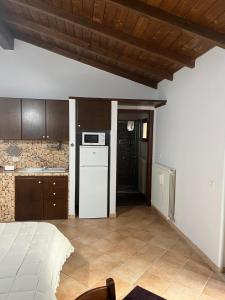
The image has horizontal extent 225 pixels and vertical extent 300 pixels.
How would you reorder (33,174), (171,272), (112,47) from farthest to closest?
(33,174)
(112,47)
(171,272)

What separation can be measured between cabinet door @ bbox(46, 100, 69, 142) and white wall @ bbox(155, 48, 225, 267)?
1.92 meters

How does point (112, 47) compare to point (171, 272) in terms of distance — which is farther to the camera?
point (112, 47)

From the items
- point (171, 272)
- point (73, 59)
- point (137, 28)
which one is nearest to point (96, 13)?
point (137, 28)

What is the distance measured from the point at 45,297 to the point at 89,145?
305 centimetres

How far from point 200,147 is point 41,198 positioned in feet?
9.19

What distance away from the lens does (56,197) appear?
427cm

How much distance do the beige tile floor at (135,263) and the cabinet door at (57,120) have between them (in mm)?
1578

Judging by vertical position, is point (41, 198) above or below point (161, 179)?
below

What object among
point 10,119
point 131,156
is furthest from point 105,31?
point 131,156

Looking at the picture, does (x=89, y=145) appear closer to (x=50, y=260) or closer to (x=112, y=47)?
(x=112, y=47)

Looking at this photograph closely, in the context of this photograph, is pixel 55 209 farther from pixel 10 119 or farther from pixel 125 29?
pixel 125 29

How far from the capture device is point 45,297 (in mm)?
1387

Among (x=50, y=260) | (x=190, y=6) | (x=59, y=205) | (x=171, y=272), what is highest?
(x=190, y=6)

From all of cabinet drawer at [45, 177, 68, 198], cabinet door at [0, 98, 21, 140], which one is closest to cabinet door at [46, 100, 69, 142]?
cabinet door at [0, 98, 21, 140]
